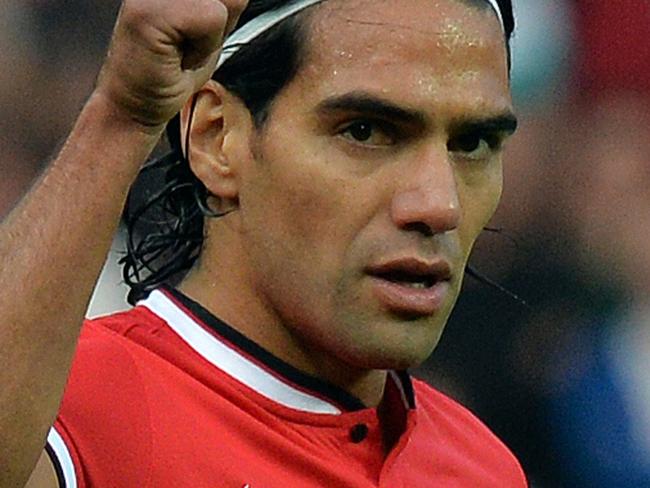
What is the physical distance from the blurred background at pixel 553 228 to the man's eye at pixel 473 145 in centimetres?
152

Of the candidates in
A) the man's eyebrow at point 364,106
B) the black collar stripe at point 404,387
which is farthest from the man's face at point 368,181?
the black collar stripe at point 404,387

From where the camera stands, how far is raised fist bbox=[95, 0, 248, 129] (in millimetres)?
1613

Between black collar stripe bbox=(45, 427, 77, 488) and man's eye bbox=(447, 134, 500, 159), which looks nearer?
black collar stripe bbox=(45, 427, 77, 488)

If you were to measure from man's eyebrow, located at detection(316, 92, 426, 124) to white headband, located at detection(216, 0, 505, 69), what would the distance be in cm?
15

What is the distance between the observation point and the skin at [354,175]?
216 cm

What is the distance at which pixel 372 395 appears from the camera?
7.88 feet

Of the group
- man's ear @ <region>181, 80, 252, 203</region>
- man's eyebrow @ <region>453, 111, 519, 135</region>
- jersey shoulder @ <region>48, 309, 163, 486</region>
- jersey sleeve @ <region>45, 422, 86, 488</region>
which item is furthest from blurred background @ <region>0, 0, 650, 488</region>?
jersey sleeve @ <region>45, 422, 86, 488</region>

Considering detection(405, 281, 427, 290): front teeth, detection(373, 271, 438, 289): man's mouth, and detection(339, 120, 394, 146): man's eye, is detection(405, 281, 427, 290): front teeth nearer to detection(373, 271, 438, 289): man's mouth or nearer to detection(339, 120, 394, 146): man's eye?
detection(373, 271, 438, 289): man's mouth

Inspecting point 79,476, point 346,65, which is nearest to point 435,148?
point 346,65

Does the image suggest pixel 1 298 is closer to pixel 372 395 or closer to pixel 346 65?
pixel 346 65

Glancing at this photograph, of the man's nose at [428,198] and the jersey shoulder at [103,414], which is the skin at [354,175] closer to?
the man's nose at [428,198]

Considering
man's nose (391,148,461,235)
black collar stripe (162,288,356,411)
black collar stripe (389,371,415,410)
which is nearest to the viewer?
man's nose (391,148,461,235)

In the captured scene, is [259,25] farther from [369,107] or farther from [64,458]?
[64,458]

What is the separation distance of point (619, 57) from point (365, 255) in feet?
8.36
